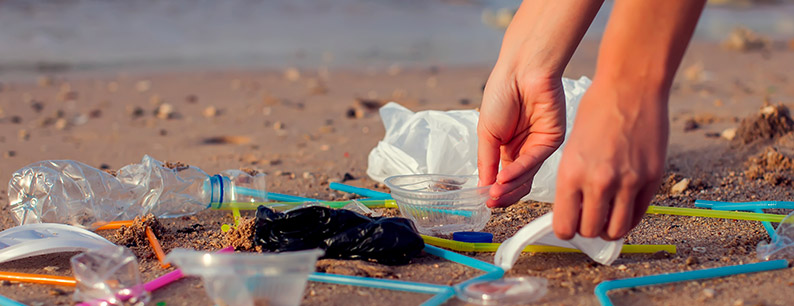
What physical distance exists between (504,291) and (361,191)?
1435 mm

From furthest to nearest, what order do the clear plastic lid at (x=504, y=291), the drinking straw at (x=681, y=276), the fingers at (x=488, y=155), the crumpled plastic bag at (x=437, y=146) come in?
the crumpled plastic bag at (x=437, y=146)
the fingers at (x=488, y=155)
the drinking straw at (x=681, y=276)
the clear plastic lid at (x=504, y=291)

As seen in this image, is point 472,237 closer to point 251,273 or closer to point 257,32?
point 251,273

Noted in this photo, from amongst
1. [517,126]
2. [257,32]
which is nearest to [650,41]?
[517,126]

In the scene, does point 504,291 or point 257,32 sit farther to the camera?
point 257,32

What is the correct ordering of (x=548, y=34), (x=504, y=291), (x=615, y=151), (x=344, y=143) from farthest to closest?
(x=344, y=143) < (x=548, y=34) < (x=504, y=291) < (x=615, y=151)

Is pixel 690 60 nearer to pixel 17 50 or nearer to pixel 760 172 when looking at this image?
pixel 760 172

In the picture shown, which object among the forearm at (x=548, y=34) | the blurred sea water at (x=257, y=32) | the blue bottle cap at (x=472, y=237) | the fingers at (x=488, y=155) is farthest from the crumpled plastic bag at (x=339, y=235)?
the blurred sea water at (x=257, y=32)

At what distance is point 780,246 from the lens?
233 cm

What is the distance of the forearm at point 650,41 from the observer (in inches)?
62.8

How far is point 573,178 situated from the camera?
1.65m

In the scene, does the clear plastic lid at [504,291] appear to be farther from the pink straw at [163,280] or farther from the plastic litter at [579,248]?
the pink straw at [163,280]

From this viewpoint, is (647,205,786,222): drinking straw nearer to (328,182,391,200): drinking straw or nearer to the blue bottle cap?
the blue bottle cap

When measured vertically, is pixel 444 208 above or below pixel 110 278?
below

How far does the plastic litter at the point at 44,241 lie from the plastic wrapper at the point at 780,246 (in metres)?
2.13
